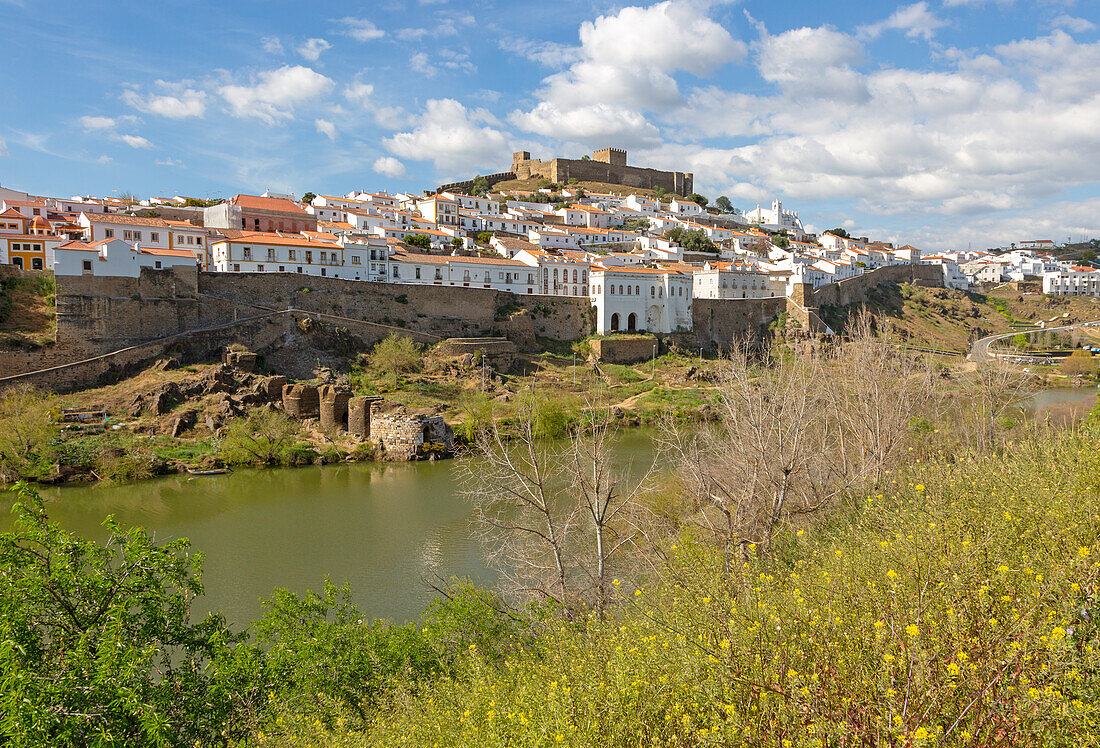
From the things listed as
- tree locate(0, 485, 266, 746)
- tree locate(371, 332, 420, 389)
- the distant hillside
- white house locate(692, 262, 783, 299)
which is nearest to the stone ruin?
tree locate(371, 332, 420, 389)

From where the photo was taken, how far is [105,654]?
588 centimetres

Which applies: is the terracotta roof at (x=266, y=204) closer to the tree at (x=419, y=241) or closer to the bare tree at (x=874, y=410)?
the tree at (x=419, y=241)

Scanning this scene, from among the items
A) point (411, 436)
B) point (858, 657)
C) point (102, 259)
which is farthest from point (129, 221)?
point (858, 657)

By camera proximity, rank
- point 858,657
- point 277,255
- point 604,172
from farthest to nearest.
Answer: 1. point 604,172
2. point 277,255
3. point 858,657

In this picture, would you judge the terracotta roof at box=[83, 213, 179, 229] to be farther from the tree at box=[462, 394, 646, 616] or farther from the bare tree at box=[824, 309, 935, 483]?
the bare tree at box=[824, 309, 935, 483]

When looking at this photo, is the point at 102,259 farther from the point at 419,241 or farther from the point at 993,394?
the point at 993,394

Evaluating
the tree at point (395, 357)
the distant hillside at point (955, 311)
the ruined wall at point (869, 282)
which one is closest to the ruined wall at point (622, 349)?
the tree at point (395, 357)

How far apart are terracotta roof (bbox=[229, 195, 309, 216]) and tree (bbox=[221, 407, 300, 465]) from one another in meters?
25.5

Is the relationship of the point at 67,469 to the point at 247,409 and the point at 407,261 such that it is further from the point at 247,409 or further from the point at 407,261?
the point at 407,261

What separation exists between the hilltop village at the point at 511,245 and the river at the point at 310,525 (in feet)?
50.7

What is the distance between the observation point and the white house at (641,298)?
48938 mm

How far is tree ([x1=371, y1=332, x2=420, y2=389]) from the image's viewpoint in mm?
35812

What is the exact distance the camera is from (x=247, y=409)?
29031 mm

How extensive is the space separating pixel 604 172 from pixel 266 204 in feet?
193
